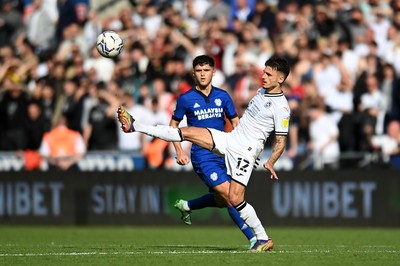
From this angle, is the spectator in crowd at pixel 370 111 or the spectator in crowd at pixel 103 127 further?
the spectator in crowd at pixel 103 127

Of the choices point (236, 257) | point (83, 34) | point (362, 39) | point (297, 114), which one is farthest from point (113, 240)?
point (83, 34)

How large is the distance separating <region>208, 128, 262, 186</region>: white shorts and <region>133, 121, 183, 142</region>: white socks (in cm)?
58

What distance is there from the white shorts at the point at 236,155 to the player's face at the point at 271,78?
30.9 inches

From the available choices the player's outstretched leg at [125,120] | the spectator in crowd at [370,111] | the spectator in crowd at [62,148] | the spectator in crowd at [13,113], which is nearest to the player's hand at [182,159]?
the player's outstretched leg at [125,120]

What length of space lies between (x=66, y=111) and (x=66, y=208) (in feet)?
7.72

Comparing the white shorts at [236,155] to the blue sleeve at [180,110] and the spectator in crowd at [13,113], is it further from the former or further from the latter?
the spectator in crowd at [13,113]

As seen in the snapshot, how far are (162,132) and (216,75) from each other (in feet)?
29.3

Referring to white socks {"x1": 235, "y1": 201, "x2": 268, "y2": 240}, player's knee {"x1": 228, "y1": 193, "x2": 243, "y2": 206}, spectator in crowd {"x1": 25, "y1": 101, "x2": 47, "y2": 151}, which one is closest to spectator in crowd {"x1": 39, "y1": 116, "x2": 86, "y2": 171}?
spectator in crowd {"x1": 25, "y1": 101, "x2": 47, "y2": 151}

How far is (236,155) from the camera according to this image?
1352cm

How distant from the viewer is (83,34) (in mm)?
26062

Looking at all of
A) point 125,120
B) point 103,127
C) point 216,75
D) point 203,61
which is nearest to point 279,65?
point 203,61

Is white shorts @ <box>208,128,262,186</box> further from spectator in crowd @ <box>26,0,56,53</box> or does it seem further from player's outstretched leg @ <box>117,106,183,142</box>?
spectator in crowd @ <box>26,0,56,53</box>

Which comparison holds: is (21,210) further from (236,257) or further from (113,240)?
(236,257)

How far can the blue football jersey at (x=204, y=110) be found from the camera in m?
14.7
